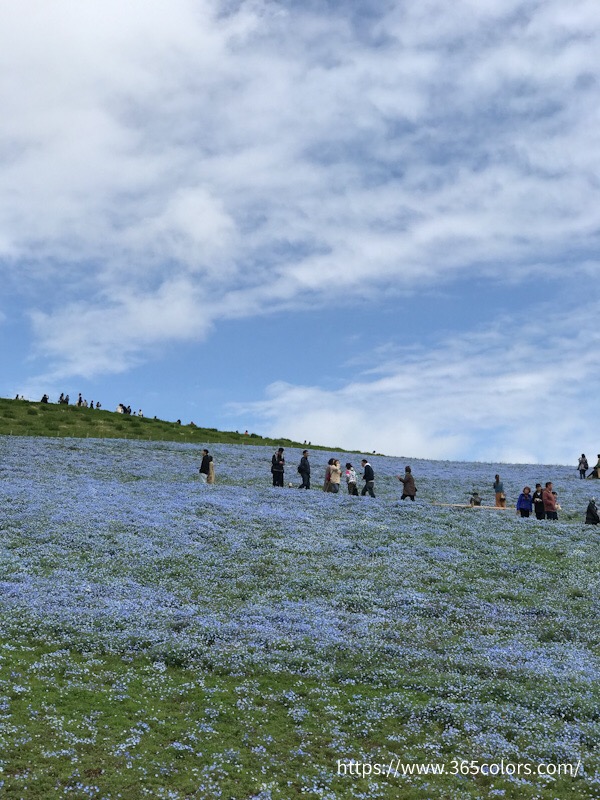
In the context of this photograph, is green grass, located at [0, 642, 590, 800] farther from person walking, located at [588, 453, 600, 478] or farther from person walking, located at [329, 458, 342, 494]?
person walking, located at [588, 453, 600, 478]

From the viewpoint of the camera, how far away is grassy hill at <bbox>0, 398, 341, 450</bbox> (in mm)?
63031

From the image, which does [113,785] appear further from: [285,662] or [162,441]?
[162,441]

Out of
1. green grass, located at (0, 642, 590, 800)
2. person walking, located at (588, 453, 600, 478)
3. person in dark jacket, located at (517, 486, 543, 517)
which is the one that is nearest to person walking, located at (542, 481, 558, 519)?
person in dark jacket, located at (517, 486, 543, 517)

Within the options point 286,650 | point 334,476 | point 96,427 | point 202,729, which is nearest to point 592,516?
point 334,476

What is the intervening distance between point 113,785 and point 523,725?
27.9 ft

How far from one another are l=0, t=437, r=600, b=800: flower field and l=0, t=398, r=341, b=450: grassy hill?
28.0 meters

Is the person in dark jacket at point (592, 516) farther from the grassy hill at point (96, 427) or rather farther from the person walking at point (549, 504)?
the grassy hill at point (96, 427)

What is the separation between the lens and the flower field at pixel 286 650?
13664mm

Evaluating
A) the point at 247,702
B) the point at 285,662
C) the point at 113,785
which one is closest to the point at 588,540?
the point at 285,662

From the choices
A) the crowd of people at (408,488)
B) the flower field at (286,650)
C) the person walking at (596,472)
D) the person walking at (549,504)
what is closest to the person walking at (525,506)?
the crowd of people at (408,488)

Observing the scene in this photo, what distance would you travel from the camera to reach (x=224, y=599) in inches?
895

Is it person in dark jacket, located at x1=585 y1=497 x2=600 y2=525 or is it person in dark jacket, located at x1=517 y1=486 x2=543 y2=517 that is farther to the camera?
person in dark jacket, located at x1=517 y1=486 x2=543 y2=517

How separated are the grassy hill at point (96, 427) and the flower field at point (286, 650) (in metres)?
28.0

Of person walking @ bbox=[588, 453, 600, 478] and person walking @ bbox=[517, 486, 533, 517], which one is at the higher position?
person walking @ bbox=[588, 453, 600, 478]
